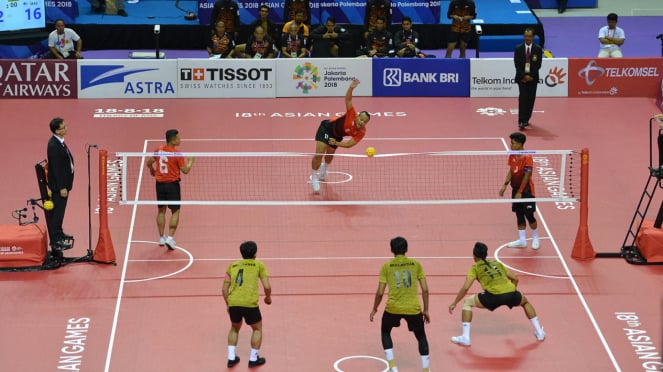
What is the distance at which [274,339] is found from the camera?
16578 mm

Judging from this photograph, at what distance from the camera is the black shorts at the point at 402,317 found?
15.0m

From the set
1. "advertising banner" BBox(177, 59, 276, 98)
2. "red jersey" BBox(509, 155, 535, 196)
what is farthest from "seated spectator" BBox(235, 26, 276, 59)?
"red jersey" BBox(509, 155, 535, 196)

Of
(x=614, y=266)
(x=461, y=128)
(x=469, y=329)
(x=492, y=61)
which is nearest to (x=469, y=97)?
(x=492, y=61)

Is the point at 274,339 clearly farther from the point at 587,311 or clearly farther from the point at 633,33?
the point at 633,33

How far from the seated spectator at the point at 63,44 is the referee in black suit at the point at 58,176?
495 inches

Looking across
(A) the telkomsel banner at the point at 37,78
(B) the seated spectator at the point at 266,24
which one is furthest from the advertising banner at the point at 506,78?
(A) the telkomsel banner at the point at 37,78

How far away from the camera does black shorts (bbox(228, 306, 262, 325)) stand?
15117mm

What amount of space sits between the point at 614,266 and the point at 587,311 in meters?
1.97

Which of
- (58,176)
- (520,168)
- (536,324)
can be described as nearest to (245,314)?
(536,324)

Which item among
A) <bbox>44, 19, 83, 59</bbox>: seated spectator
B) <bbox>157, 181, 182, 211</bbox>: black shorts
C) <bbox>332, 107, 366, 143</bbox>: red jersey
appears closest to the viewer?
<bbox>157, 181, 182, 211</bbox>: black shorts

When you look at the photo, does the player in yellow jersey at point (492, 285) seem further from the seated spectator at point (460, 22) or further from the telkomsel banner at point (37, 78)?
the seated spectator at point (460, 22)

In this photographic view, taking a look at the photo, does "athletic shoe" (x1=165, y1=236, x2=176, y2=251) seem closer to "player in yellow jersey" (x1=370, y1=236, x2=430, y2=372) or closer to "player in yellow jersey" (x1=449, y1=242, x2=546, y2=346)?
"player in yellow jersey" (x1=370, y1=236, x2=430, y2=372)

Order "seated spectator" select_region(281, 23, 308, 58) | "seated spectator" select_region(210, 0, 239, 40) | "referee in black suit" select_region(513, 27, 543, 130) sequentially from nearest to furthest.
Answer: "referee in black suit" select_region(513, 27, 543, 130)
"seated spectator" select_region(281, 23, 308, 58)
"seated spectator" select_region(210, 0, 239, 40)

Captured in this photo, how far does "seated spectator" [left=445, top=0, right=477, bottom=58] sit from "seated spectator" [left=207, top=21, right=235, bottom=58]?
6293 mm
